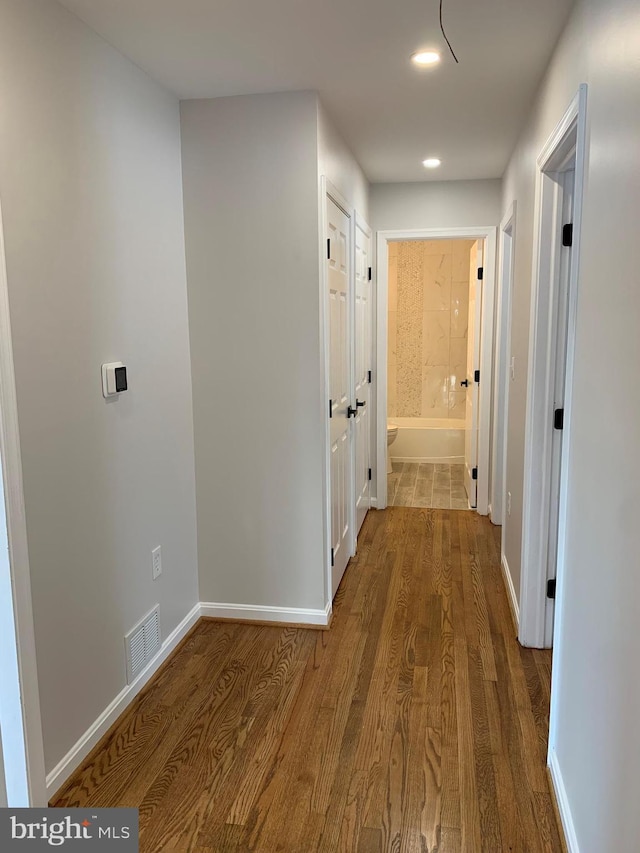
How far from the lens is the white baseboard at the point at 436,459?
6715 mm

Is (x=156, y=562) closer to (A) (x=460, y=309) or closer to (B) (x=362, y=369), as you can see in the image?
(B) (x=362, y=369)

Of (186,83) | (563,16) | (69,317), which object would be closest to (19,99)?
(69,317)

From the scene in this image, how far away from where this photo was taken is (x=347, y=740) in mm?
2258

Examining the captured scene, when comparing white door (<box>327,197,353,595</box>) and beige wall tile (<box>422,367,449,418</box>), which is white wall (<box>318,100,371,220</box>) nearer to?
white door (<box>327,197,353,595</box>)

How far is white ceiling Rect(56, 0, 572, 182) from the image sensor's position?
2.00m

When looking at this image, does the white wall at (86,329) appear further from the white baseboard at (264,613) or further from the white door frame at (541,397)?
the white door frame at (541,397)

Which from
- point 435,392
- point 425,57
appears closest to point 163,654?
point 425,57

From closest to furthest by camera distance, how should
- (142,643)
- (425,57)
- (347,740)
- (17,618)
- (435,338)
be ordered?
1. (17,618)
2. (347,740)
3. (425,57)
4. (142,643)
5. (435,338)

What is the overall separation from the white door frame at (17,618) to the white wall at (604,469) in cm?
146

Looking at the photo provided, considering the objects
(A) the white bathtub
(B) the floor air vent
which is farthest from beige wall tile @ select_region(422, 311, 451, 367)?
(B) the floor air vent

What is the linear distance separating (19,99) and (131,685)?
203 centimetres

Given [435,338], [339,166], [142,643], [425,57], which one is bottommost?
[142,643]

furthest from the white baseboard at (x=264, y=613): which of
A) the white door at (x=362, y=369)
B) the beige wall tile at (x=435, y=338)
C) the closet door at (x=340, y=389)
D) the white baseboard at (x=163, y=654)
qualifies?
the beige wall tile at (x=435, y=338)

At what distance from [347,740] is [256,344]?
1.66 metres
